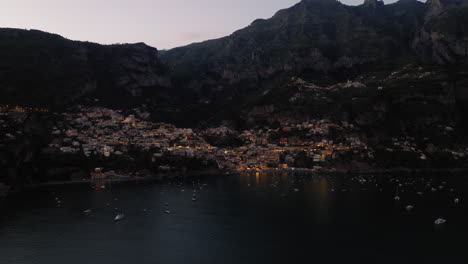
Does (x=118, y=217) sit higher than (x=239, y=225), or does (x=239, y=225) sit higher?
(x=118, y=217)

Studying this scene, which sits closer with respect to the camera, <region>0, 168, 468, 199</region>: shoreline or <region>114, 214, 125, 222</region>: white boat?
<region>114, 214, 125, 222</region>: white boat

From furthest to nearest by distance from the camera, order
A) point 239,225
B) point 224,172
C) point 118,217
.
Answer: point 224,172, point 118,217, point 239,225

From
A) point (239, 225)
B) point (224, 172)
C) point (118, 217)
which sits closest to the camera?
point (239, 225)

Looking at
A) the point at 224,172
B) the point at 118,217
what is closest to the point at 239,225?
the point at 118,217

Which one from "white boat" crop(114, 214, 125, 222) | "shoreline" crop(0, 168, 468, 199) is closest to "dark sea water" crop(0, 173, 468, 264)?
"white boat" crop(114, 214, 125, 222)

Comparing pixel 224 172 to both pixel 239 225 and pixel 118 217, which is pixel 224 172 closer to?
pixel 118 217

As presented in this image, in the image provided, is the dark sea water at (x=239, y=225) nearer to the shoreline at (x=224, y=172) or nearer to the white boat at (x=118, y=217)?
the white boat at (x=118, y=217)

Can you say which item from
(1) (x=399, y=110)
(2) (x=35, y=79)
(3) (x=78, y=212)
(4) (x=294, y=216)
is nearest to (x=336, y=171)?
(1) (x=399, y=110)

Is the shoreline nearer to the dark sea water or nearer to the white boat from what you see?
the dark sea water

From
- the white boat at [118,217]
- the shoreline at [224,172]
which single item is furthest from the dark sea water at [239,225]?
the shoreline at [224,172]
